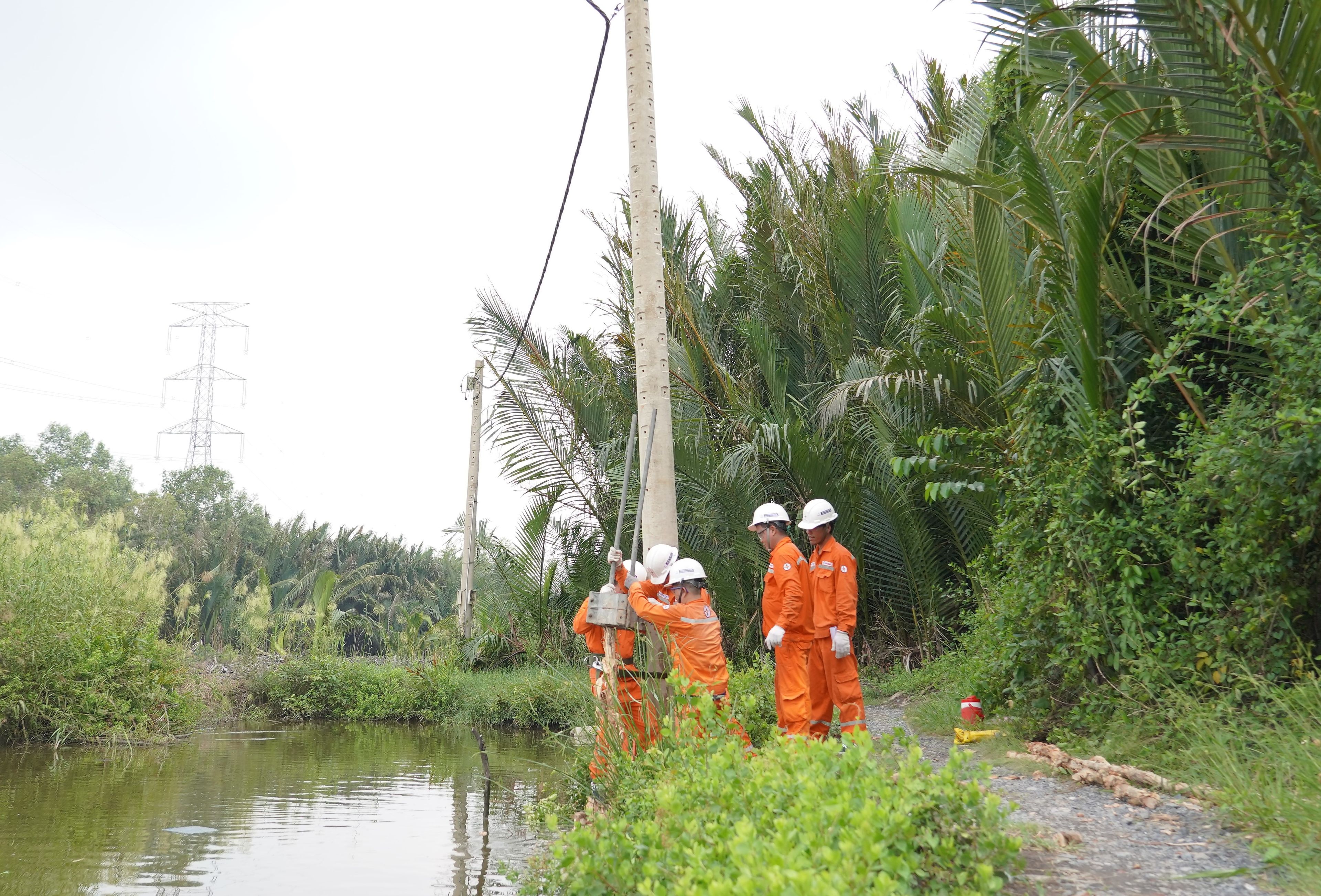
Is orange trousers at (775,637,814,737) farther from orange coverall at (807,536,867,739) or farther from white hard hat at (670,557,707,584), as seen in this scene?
white hard hat at (670,557,707,584)

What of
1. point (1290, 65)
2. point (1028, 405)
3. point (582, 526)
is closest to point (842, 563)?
point (1028, 405)

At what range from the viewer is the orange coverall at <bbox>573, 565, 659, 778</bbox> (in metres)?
5.91

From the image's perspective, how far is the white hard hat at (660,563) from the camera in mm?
6750

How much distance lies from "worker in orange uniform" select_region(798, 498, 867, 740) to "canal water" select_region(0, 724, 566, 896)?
2109 mm

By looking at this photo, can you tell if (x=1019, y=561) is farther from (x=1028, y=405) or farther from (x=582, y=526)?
(x=582, y=526)

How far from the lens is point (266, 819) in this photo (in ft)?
30.6

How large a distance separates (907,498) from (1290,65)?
23.7 feet

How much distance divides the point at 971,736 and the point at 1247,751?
255 centimetres

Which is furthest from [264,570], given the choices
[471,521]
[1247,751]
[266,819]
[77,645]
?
[1247,751]

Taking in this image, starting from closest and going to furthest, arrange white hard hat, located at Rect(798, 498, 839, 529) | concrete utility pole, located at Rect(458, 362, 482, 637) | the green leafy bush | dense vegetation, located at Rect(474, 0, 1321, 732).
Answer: dense vegetation, located at Rect(474, 0, 1321, 732)
white hard hat, located at Rect(798, 498, 839, 529)
the green leafy bush
concrete utility pole, located at Rect(458, 362, 482, 637)

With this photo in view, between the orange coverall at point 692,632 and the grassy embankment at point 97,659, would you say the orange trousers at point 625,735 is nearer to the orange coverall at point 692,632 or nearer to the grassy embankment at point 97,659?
the orange coverall at point 692,632

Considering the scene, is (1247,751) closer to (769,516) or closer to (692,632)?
(692,632)

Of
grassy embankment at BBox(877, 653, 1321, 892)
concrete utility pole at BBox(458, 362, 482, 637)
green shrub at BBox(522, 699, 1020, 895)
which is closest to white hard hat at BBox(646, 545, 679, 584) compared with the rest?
green shrub at BBox(522, 699, 1020, 895)

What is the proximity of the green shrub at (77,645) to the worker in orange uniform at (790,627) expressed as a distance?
37.2 ft
